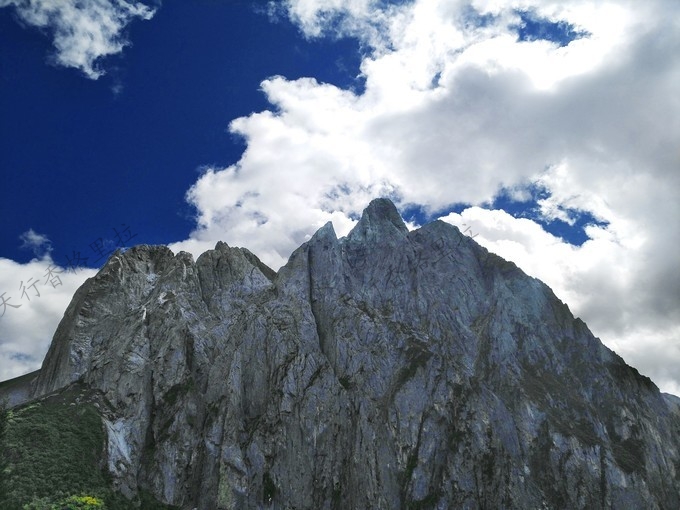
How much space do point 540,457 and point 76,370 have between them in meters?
130

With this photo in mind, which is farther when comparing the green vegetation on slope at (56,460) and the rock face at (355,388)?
the rock face at (355,388)

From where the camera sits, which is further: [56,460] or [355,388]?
[355,388]

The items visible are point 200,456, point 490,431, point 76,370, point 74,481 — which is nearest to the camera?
point 74,481

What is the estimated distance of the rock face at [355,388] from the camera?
13162cm

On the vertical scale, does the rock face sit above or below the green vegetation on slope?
above

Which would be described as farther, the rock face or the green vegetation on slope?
the rock face

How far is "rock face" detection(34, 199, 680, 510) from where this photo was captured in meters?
132

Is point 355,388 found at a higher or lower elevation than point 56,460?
higher

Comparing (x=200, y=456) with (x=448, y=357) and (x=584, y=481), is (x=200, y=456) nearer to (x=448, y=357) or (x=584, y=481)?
(x=448, y=357)

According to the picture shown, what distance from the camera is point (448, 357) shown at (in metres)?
162

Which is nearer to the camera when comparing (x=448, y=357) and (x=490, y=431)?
(x=490, y=431)

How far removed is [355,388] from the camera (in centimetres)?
14812

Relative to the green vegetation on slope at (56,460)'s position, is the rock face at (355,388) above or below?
above

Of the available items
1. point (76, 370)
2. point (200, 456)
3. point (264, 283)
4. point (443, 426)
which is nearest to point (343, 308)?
point (264, 283)
